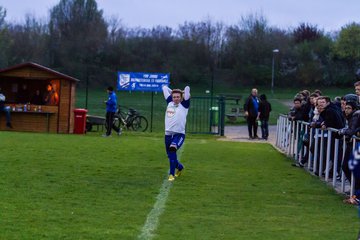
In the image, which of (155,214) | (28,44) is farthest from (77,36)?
(155,214)

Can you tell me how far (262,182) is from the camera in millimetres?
→ 11352

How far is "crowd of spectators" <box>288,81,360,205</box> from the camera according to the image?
944cm

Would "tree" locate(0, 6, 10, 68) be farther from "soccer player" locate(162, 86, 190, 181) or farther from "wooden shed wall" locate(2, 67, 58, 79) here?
"soccer player" locate(162, 86, 190, 181)

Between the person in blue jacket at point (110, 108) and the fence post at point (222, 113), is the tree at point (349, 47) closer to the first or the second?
the fence post at point (222, 113)

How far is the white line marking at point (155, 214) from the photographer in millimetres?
6581

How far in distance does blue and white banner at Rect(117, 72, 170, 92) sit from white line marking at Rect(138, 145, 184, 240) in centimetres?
1694

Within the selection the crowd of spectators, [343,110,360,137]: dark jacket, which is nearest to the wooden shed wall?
the crowd of spectators

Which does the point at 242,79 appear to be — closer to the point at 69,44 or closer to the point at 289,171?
the point at 69,44

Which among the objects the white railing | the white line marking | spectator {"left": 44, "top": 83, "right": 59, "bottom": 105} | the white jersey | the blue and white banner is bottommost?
the white line marking

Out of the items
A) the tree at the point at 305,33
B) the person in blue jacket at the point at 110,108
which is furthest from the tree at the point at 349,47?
the person in blue jacket at the point at 110,108

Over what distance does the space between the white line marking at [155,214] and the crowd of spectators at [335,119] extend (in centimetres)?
254

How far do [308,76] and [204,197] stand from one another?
55652 millimetres

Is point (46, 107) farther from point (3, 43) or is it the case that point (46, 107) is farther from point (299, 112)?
point (3, 43)

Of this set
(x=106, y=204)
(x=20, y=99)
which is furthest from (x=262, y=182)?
(x=20, y=99)
